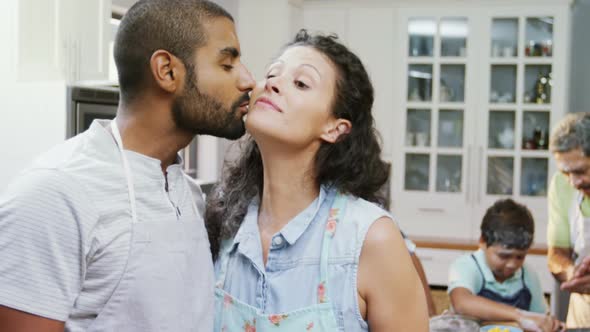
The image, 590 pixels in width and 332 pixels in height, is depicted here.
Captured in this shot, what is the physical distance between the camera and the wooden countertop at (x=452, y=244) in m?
4.71

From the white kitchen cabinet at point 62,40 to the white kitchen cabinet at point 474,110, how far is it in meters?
2.70

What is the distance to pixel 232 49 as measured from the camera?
3.91 feet

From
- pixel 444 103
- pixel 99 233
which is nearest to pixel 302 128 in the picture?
pixel 99 233

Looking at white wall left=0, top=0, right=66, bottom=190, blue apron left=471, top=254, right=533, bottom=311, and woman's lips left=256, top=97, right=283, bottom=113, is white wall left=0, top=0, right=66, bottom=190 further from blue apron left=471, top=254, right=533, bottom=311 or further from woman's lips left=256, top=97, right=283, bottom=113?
blue apron left=471, top=254, right=533, bottom=311

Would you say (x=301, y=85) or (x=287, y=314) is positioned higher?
(x=301, y=85)

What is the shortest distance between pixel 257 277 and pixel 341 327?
188mm

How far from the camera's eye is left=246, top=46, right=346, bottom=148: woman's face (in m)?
1.28

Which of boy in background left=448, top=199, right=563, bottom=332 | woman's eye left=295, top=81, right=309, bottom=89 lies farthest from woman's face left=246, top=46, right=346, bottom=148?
boy in background left=448, top=199, right=563, bottom=332

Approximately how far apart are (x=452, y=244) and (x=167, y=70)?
3.95 meters

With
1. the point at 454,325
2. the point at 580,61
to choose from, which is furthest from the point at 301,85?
the point at 580,61

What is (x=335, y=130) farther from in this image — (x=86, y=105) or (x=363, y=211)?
(x=86, y=105)

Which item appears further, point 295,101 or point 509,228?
point 509,228

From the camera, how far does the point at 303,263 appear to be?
127cm

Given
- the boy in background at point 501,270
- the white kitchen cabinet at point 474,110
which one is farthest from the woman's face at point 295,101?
the white kitchen cabinet at point 474,110
